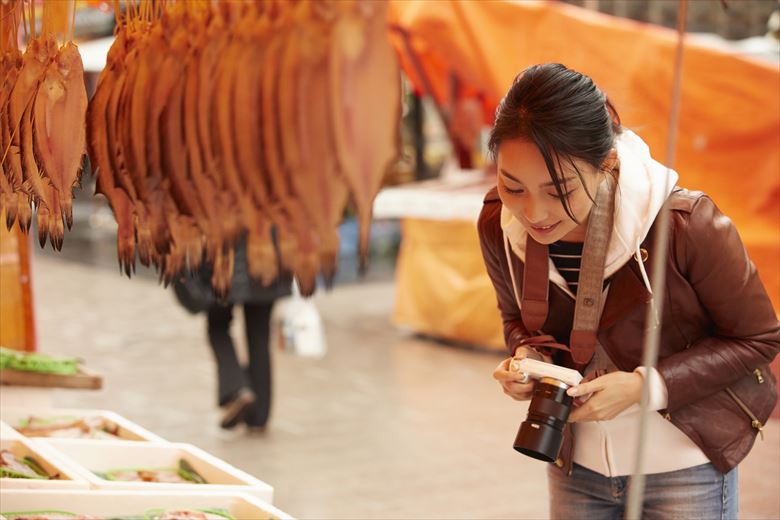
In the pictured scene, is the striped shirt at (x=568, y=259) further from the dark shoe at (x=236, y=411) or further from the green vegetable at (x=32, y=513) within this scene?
the dark shoe at (x=236, y=411)

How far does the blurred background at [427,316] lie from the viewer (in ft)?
8.59

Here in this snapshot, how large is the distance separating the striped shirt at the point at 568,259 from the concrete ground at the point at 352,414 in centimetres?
79

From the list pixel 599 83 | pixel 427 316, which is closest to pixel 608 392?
pixel 599 83

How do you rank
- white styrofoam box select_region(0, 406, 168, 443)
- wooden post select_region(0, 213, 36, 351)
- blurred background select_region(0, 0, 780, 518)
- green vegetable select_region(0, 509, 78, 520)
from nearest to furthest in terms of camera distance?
green vegetable select_region(0, 509, 78, 520)
white styrofoam box select_region(0, 406, 168, 443)
blurred background select_region(0, 0, 780, 518)
wooden post select_region(0, 213, 36, 351)

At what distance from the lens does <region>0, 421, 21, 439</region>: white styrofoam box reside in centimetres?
223

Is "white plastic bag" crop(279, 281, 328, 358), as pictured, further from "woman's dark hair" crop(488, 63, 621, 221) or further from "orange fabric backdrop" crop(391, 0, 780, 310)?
"woman's dark hair" crop(488, 63, 621, 221)

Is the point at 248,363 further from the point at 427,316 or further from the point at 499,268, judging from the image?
the point at 499,268

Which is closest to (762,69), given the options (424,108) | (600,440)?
(600,440)

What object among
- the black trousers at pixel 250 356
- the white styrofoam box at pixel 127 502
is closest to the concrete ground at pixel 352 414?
the black trousers at pixel 250 356

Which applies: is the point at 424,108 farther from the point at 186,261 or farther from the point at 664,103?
the point at 186,261

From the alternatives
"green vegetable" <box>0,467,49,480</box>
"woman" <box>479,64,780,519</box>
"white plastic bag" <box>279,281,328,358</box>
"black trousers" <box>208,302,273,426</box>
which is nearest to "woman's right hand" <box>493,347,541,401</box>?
"woman" <box>479,64,780,519</box>

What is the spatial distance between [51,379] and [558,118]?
69.8 inches

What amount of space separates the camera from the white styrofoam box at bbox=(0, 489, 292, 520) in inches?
20.7

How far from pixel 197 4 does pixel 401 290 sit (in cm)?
547
